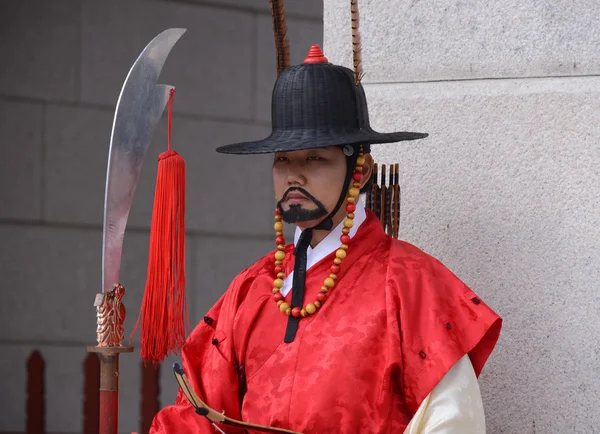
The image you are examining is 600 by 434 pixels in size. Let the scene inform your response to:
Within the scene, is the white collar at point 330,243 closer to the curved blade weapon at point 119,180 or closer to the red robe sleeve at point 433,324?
the red robe sleeve at point 433,324

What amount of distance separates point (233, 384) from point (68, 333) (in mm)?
2262

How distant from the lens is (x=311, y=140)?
2414 mm

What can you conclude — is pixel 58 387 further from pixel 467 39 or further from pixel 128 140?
pixel 467 39

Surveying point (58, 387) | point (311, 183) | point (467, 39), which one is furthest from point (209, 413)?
point (58, 387)

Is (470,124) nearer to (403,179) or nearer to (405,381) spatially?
(403,179)

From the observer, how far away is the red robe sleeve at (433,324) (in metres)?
2.36

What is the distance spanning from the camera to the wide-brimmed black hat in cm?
245

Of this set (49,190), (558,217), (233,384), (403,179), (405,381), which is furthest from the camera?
(49,190)

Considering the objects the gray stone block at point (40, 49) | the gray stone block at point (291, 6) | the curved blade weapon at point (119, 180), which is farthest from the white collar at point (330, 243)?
the gray stone block at point (291, 6)

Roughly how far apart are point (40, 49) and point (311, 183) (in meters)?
2.46

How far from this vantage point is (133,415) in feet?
15.8

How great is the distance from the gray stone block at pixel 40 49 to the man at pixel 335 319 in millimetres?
2238

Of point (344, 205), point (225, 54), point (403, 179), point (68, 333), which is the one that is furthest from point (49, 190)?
point (344, 205)

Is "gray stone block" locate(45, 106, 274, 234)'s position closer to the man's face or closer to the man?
the man
